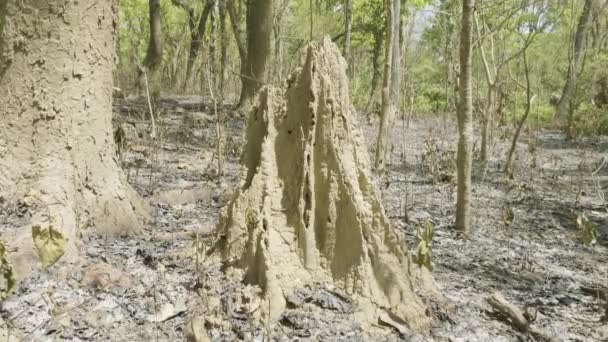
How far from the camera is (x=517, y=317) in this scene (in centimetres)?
267

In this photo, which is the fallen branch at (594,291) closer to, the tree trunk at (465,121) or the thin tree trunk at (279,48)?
the tree trunk at (465,121)

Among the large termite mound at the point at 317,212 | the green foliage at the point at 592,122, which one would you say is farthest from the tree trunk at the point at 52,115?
the green foliage at the point at 592,122

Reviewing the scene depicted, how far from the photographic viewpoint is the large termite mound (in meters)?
2.62

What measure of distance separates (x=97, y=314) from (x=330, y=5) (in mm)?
14633

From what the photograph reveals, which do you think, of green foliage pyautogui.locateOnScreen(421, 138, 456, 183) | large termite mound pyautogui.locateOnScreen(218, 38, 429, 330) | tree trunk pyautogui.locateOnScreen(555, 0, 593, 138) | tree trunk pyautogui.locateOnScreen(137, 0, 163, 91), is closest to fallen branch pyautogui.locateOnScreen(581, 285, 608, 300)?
large termite mound pyautogui.locateOnScreen(218, 38, 429, 330)

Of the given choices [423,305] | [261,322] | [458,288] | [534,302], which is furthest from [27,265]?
[534,302]

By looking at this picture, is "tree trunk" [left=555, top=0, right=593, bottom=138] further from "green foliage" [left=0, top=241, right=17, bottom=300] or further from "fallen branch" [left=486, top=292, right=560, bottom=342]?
"green foliage" [left=0, top=241, right=17, bottom=300]

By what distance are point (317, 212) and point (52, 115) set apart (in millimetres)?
1647

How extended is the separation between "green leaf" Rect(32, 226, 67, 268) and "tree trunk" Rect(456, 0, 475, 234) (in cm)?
289

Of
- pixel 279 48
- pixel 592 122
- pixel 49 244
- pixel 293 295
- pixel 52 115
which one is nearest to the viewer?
pixel 49 244

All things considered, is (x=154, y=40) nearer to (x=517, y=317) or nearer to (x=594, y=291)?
(x=594, y=291)

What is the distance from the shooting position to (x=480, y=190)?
573 cm

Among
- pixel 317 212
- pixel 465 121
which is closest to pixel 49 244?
pixel 317 212

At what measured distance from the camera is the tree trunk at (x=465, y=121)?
376 cm
